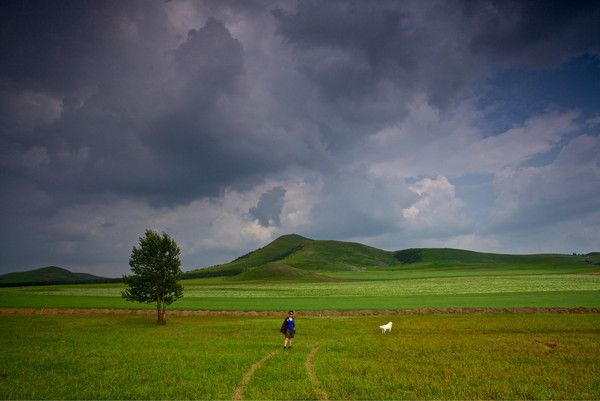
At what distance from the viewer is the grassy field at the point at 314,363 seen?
17.3m

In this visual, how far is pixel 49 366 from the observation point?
2228cm

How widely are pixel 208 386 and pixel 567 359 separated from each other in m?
21.4

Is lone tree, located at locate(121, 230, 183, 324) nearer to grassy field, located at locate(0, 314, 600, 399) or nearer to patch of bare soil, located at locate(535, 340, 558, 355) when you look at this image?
grassy field, located at locate(0, 314, 600, 399)

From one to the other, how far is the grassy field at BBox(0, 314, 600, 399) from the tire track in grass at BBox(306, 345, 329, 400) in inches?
4.3

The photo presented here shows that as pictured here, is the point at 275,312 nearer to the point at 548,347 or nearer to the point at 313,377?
the point at 548,347

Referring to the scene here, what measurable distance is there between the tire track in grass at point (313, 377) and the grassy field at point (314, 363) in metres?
0.11

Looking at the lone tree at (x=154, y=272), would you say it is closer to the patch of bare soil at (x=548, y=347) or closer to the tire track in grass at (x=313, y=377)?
the tire track in grass at (x=313, y=377)

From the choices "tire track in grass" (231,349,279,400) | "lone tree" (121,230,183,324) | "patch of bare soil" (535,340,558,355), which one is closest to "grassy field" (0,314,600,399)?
"patch of bare soil" (535,340,558,355)

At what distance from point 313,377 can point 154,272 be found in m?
Answer: 37.4

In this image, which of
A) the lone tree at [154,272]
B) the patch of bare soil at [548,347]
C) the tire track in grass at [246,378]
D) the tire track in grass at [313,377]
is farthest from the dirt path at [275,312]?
the tire track in grass at [246,378]

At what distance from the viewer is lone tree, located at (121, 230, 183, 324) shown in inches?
1997

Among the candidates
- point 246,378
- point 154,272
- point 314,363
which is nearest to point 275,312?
point 154,272

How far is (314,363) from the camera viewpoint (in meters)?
23.3

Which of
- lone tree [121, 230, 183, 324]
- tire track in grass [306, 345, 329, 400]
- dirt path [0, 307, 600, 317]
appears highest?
lone tree [121, 230, 183, 324]
